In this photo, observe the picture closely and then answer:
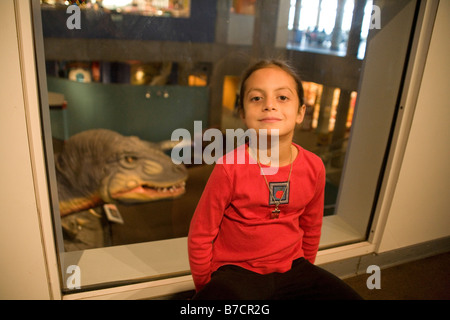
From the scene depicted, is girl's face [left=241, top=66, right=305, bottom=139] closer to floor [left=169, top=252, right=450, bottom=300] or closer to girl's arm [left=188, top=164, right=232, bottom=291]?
girl's arm [left=188, top=164, right=232, bottom=291]

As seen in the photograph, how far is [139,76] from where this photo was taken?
2445 millimetres

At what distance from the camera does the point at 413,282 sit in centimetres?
132

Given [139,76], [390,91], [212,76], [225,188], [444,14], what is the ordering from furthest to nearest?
[139,76]
[212,76]
[390,91]
[444,14]
[225,188]

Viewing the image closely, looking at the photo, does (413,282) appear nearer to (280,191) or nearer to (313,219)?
(313,219)

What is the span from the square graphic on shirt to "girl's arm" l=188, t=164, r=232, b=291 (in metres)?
0.11

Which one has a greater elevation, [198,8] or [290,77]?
[198,8]

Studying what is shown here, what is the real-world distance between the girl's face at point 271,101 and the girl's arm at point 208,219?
16 centimetres

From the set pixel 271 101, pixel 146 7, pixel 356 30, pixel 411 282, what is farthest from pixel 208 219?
pixel 146 7

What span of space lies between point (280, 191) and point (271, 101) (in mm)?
236

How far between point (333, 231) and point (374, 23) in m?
0.90

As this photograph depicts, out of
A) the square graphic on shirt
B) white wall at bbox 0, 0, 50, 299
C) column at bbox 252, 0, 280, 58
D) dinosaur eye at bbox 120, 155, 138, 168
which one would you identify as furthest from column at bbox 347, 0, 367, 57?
dinosaur eye at bbox 120, 155, 138, 168

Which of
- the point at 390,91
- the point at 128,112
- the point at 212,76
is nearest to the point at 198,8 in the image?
the point at 212,76

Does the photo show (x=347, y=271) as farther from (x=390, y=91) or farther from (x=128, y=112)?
(x=128, y=112)

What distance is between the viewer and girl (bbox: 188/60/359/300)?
0.81 m
